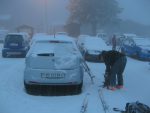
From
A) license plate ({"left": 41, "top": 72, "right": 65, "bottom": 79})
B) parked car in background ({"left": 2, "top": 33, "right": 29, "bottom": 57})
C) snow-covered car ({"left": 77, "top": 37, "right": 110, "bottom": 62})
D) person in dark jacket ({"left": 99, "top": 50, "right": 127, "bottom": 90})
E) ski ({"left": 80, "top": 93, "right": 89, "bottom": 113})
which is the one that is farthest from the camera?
parked car in background ({"left": 2, "top": 33, "right": 29, "bottom": 57})

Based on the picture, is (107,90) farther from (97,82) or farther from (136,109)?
(136,109)

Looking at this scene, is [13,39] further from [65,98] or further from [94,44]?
[65,98]

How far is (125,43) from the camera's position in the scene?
101 feet

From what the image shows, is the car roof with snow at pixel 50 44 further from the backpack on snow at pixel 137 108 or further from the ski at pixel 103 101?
the backpack on snow at pixel 137 108

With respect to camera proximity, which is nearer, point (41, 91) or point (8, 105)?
point (8, 105)

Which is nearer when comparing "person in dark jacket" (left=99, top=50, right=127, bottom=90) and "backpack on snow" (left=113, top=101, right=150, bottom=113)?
"backpack on snow" (left=113, top=101, right=150, bottom=113)

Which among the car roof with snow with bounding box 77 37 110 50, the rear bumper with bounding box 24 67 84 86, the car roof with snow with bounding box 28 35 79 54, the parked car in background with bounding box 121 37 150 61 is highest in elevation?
the car roof with snow with bounding box 28 35 79 54

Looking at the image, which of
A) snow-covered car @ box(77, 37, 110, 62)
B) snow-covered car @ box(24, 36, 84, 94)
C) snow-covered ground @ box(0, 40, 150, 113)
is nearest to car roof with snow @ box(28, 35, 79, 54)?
snow-covered car @ box(24, 36, 84, 94)

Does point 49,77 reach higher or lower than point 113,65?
lower

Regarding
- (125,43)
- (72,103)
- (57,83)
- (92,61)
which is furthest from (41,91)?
(125,43)

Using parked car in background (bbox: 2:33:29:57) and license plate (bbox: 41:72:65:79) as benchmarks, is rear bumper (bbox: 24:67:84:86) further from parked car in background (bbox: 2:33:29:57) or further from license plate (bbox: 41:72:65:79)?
parked car in background (bbox: 2:33:29:57)

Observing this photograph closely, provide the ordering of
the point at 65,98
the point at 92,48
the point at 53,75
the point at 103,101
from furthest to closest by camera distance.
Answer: the point at 92,48, the point at 53,75, the point at 65,98, the point at 103,101

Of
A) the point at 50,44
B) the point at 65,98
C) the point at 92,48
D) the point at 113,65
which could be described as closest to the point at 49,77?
the point at 65,98

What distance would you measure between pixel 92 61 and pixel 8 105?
14548mm
